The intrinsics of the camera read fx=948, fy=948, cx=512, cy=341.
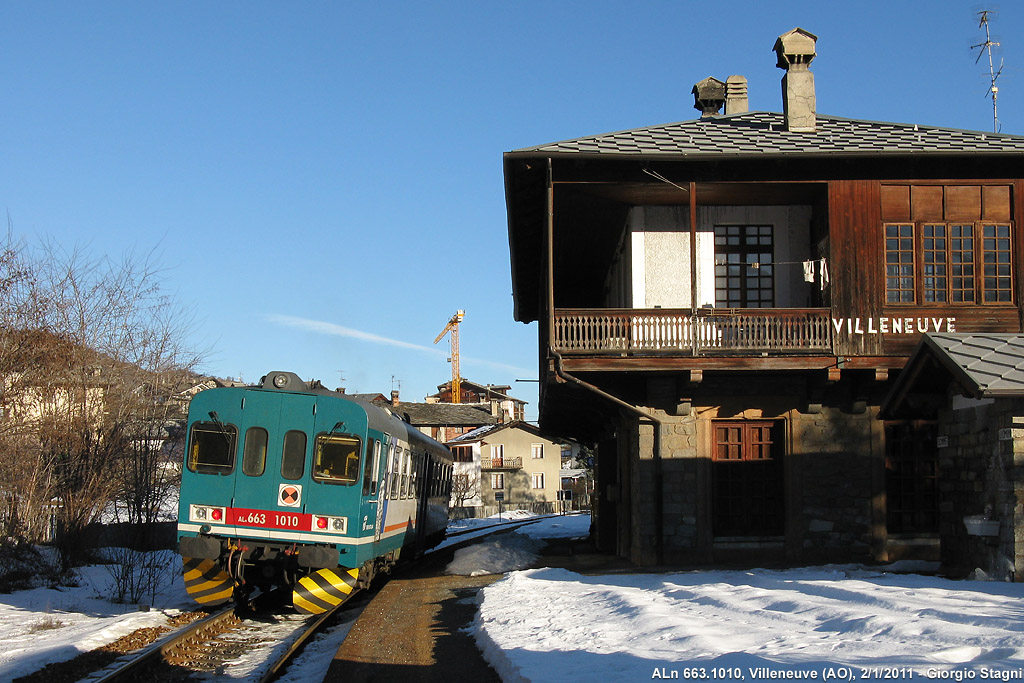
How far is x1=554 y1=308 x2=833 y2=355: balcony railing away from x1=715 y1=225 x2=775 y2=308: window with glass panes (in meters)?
1.60

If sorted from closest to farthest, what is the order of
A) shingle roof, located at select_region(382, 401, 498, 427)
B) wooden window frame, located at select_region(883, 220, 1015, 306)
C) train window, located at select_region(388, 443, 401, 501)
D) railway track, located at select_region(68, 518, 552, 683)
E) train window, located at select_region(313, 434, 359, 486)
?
railway track, located at select_region(68, 518, 552, 683) < train window, located at select_region(313, 434, 359, 486) < train window, located at select_region(388, 443, 401, 501) < wooden window frame, located at select_region(883, 220, 1015, 306) < shingle roof, located at select_region(382, 401, 498, 427)

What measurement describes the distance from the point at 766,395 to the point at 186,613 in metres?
10.3

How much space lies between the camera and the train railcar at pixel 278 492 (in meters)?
12.3

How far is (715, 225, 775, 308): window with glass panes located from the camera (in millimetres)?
17734

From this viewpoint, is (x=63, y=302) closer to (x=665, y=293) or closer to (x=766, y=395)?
(x=665, y=293)

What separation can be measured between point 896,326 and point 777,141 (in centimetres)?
392

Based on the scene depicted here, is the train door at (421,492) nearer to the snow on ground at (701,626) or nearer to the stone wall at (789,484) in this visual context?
the snow on ground at (701,626)

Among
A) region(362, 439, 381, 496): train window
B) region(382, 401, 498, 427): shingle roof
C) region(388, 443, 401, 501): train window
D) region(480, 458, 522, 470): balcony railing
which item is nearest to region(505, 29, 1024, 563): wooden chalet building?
region(388, 443, 401, 501): train window

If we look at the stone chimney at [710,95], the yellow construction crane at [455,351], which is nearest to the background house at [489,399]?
the yellow construction crane at [455,351]

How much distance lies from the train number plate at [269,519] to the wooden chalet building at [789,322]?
5.35 m

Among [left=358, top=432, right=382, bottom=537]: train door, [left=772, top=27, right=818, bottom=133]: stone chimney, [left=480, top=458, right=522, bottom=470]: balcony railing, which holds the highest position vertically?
[left=772, top=27, right=818, bottom=133]: stone chimney

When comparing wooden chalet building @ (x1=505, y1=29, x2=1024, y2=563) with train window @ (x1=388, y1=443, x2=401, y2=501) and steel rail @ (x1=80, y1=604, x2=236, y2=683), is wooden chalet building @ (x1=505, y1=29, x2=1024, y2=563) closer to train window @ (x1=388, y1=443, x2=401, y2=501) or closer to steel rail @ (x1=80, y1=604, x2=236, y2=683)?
train window @ (x1=388, y1=443, x2=401, y2=501)

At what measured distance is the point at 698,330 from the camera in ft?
52.1

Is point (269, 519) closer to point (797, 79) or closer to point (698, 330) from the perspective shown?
point (698, 330)
